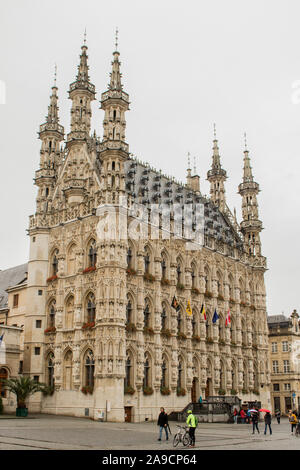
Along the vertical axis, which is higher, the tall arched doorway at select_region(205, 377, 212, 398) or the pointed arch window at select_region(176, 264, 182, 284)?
the pointed arch window at select_region(176, 264, 182, 284)

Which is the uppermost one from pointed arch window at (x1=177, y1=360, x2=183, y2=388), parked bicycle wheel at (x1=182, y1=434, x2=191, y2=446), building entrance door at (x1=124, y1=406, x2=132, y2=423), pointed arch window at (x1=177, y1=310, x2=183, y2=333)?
pointed arch window at (x1=177, y1=310, x2=183, y2=333)

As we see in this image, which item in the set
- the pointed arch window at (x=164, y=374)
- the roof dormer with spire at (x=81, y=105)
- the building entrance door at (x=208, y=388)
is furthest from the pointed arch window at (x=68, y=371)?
the roof dormer with spire at (x=81, y=105)

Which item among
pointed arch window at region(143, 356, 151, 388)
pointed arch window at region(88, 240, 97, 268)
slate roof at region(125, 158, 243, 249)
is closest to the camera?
pointed arch window at region(143, 356, 151, 388)

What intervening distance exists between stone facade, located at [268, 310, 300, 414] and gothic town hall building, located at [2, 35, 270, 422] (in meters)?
25.6

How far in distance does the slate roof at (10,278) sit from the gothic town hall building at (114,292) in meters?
12.7

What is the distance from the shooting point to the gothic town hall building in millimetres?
44406

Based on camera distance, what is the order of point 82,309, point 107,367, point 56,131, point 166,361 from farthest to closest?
point 56,131 → point 166,361 → point 82,309 → point 107,367

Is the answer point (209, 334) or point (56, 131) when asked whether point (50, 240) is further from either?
point (209, 334)

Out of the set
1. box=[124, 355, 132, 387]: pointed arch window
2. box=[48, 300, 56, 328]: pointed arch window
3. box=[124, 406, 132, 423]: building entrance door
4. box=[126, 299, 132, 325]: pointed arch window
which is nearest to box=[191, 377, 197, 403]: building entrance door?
box=[124, 406, 132, 423]: building entrance door

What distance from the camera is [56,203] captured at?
53312 millimetres

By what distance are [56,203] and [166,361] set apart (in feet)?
62.0

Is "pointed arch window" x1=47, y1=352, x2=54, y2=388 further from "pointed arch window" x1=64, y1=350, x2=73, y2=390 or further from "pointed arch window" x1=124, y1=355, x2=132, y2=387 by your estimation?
"pointed arch window" x1=124, y1=355, x2=132, y2=387
